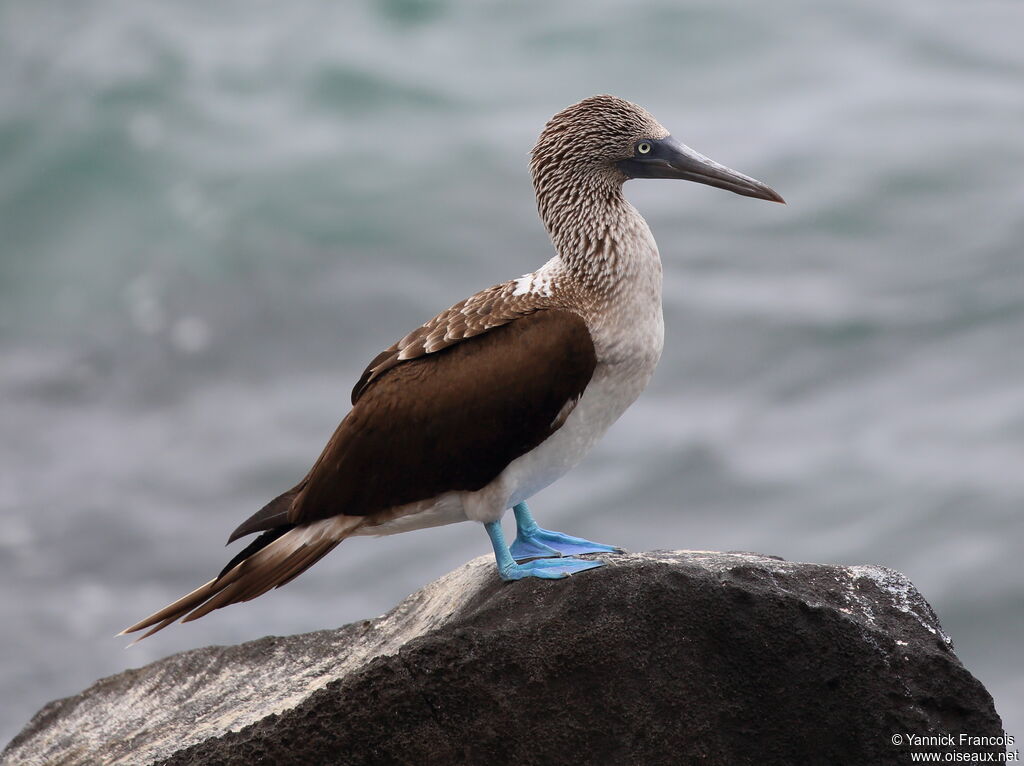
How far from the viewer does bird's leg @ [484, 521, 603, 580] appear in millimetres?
6191

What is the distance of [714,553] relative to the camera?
6.84 meters

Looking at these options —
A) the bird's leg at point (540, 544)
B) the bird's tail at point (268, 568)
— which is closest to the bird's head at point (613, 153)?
the bird's leg at point (540, 544)

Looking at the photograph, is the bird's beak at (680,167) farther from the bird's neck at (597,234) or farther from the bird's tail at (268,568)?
the bird's tail at (268,568)

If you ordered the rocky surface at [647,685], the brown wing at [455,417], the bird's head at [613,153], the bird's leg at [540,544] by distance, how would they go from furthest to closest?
the bird's leg at [540,544], the bird's head at [613,153], the brown wing at [455,417], the rocky surface at [647,685]

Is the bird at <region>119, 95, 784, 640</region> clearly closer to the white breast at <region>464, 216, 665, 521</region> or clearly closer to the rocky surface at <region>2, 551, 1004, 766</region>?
the white breast at <region>464, 216, 665, 521</region>

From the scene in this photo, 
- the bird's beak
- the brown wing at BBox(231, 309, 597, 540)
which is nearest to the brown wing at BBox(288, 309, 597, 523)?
the brown wing at BBox(231, 309, 597, 540)

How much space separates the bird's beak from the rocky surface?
1.80 meters

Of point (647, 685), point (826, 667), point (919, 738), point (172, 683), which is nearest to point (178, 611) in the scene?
point (172, 683)

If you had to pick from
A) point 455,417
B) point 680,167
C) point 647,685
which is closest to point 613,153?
point 680,167

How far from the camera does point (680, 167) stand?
664 centimetres

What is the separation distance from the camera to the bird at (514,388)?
6.11 m

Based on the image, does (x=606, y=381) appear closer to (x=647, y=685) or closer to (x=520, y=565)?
(x=520, y=565)

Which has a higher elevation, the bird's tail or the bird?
the bird

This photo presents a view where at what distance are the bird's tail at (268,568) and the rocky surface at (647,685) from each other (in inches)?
21.7
